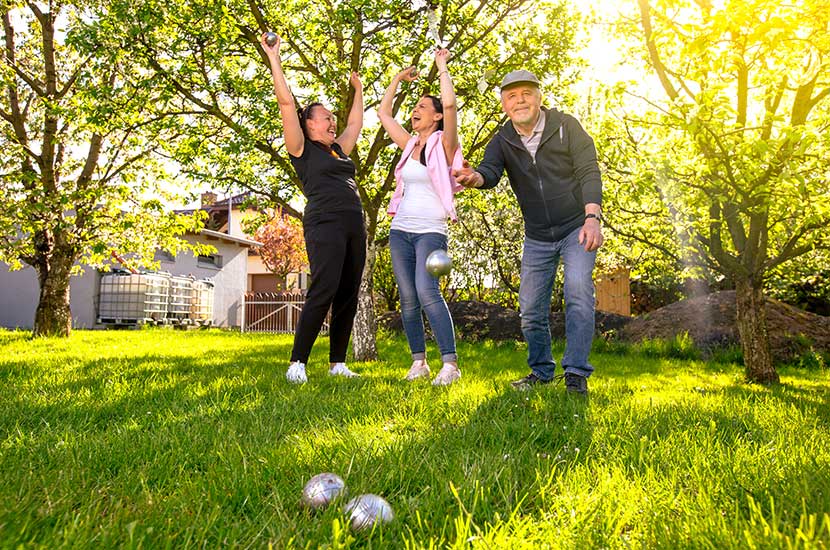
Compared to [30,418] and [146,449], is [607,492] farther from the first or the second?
[30,418]

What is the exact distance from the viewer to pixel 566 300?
3.91 m

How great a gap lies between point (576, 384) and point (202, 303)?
22626 mm

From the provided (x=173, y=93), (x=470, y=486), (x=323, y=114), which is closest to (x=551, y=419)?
(x=470, y=486)

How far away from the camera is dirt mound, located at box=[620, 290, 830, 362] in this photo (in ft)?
30.8

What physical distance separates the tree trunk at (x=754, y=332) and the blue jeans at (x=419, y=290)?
3.83 metres

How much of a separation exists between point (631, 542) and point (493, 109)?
6.91 metres

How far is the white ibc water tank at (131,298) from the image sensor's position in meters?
20.5

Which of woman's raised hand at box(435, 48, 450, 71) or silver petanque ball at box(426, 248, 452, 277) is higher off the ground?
woman's raised hand at box(435, 48, 450, 71)

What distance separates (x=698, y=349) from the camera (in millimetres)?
9445

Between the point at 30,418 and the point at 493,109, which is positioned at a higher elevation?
the point at 493,109

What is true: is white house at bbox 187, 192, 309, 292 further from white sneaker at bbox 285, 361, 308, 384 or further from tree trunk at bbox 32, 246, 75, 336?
white sneaker at bbox 285, 361, 308, 384

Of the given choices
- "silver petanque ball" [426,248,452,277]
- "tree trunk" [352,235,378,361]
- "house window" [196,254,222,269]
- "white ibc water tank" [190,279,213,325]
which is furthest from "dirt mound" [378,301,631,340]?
"house window" [196,254,222,269]

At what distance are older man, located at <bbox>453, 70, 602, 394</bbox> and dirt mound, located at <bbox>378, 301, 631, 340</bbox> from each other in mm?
7197

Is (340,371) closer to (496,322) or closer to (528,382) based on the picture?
(528,382)
